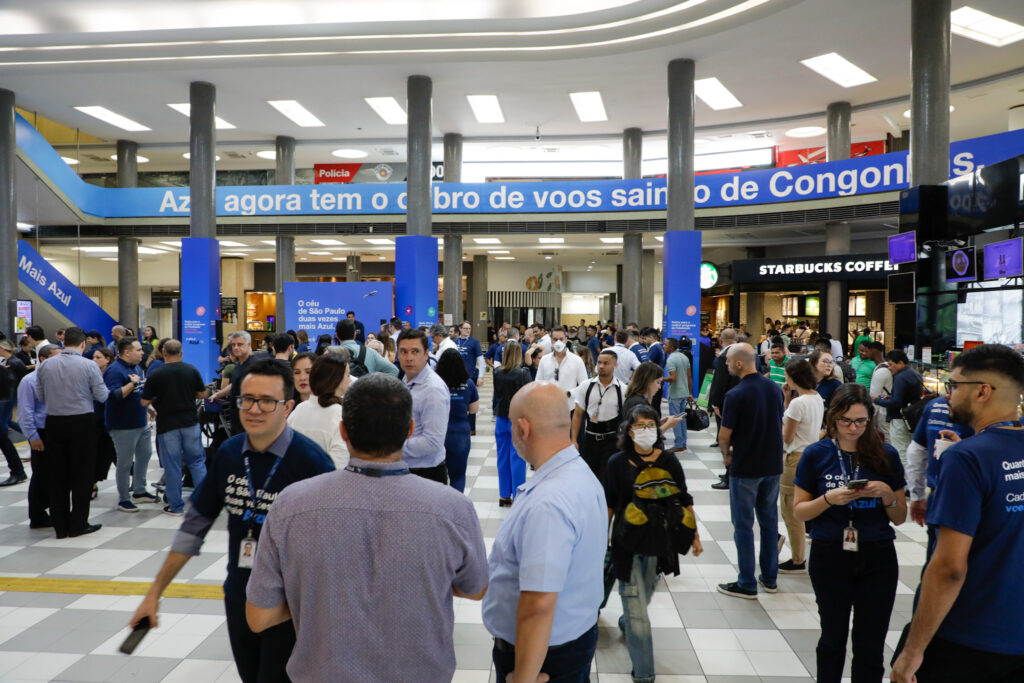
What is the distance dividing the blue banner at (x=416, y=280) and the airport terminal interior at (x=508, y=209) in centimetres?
7

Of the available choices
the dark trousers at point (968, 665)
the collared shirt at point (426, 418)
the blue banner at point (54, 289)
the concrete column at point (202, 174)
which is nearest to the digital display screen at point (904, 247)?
the collared shirt at point (426, 418)

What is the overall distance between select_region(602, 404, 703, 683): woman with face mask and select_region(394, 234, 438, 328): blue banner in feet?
36.9

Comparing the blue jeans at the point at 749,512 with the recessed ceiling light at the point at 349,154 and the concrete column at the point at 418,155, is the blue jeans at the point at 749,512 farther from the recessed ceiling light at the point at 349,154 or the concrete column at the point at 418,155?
the recessed ceiling light at the point at 349,154

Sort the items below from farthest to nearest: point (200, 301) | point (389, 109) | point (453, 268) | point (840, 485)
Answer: point (453, 268)
point (389, 109)
point (200, 301)
point (840, 485)

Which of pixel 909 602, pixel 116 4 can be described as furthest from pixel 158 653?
pixel 116 4

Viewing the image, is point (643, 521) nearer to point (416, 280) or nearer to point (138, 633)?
point (138, 633)

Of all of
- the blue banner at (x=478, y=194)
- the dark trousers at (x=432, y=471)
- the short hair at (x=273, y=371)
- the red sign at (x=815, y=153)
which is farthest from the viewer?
the red sign at (x=815, y=153)

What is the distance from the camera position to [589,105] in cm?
1691

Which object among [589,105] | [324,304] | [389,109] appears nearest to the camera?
[324,304]

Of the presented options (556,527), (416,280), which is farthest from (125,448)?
(416,280)

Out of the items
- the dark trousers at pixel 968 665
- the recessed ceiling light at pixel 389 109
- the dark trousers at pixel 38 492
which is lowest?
the dark trousers at pixel 38 492

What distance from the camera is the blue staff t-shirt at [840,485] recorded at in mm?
2666

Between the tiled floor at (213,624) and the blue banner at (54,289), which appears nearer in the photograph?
the tiled floor at (213,624)

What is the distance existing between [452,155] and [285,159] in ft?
16.7
